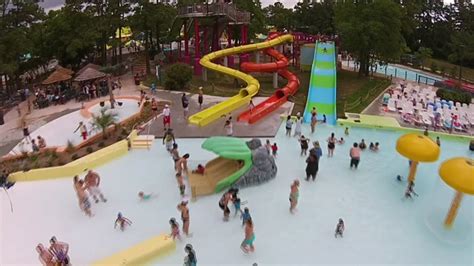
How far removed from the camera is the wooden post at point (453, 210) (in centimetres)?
1132

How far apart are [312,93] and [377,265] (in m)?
14.6

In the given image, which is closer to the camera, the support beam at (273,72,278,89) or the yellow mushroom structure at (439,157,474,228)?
the yellow mushroom structure at (439,157,474,228)

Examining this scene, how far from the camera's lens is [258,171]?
13.9 metres

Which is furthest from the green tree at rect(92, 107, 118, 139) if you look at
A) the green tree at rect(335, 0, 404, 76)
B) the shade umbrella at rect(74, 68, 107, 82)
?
the green tree at rect(335, 0, 404, 76)

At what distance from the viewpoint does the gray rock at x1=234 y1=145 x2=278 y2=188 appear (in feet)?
45.0

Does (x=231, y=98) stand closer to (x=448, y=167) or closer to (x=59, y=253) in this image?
(x=448, y=167)

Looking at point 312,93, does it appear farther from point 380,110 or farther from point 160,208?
point 160,208

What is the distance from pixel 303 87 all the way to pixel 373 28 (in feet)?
21.2

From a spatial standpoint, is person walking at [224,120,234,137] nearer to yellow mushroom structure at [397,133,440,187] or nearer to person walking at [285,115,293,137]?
person walking at [285,115,293,137]

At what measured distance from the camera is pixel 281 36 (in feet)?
101

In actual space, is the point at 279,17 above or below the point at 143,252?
above

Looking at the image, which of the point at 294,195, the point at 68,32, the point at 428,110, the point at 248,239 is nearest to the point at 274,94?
the point at 428,110

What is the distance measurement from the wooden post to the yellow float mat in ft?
25.3

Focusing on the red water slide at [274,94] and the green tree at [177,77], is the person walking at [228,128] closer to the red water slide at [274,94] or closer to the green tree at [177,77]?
the red water slide at [274,94]
